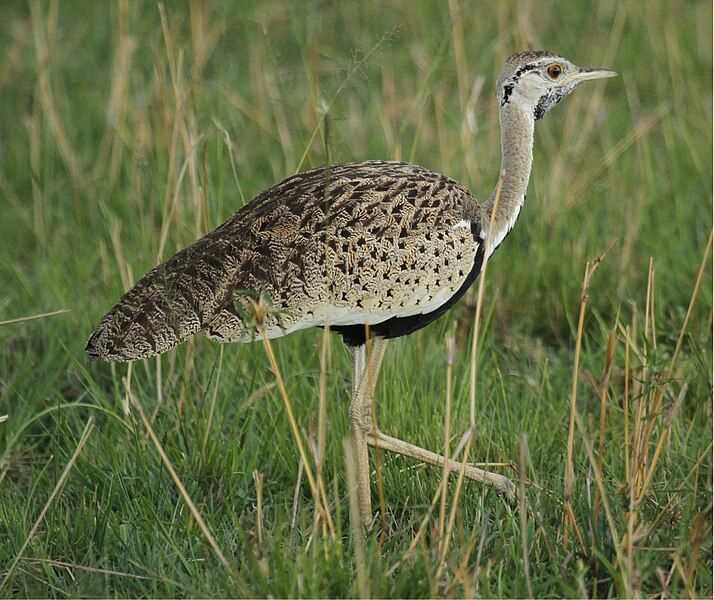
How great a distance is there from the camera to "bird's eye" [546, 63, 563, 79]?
144 inches

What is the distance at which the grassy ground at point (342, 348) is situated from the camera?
2.95 metres

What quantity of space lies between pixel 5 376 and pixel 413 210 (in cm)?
165

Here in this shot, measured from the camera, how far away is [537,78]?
366 cm

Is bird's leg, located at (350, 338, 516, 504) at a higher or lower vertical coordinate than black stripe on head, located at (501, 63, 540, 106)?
lower

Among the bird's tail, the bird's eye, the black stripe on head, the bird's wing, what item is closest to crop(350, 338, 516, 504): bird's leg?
the bird's wing

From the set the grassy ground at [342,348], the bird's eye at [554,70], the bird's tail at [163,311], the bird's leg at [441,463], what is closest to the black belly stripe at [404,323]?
the grassy ground at [342,348]

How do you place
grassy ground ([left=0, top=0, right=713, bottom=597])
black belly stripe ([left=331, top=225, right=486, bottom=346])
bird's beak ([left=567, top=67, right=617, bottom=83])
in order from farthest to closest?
1. bird's beak ([left=567, top=67, right=617, bottom=83])
2. black belly stripe ([left=331, top=225, right=486, bottom=346])
3. grassy ground ([left=0, top=0, right=713, bottom=597])

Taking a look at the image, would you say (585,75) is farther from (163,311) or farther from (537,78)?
(163,311)

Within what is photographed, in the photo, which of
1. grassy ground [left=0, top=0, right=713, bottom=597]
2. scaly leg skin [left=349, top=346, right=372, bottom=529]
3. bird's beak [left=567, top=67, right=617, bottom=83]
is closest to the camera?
grassy ground [left=0, top=0, right=713, bottom=597]

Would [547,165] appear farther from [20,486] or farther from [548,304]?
[20,486]

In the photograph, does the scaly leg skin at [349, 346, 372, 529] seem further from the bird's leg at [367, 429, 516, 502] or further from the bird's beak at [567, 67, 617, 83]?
the bird's beak at [567, 67, 617, 83]

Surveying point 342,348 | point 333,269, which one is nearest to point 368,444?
point 342,348

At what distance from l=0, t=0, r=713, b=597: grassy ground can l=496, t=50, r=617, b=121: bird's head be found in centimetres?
28

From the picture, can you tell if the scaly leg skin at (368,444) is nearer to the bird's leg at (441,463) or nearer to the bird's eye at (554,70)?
the bird's leg at (441,463)
